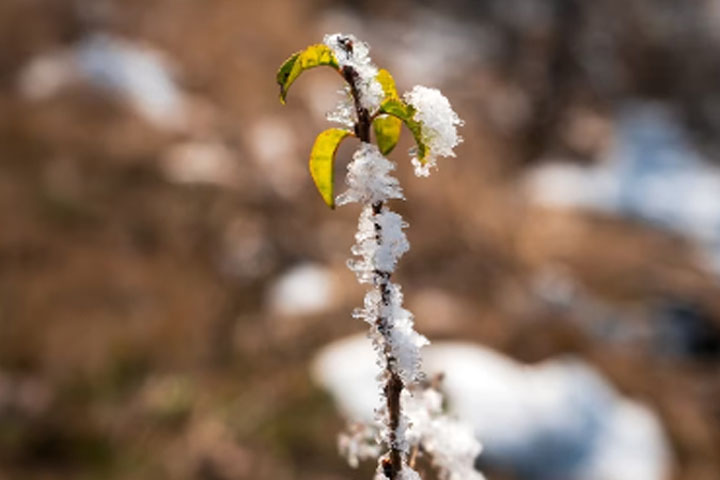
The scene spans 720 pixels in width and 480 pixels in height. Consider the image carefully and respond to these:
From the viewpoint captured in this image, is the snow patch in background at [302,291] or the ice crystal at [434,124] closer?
the ice crystal at [434,124]

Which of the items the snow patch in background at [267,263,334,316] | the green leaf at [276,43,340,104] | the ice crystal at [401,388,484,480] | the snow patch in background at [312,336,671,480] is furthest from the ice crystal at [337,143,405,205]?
the snow patch in background at [267,263,334,316]

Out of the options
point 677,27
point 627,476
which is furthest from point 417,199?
point 677,27

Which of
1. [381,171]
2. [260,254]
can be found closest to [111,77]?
[260,254]

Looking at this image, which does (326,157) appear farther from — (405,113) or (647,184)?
(647,184)

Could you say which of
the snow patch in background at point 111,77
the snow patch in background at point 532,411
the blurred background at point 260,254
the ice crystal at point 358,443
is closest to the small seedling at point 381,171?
the ice crystal at point 358,443

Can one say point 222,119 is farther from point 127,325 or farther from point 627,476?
point 627,476

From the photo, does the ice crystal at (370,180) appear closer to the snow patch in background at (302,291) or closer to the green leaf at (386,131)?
the green leaf at (386,131)
